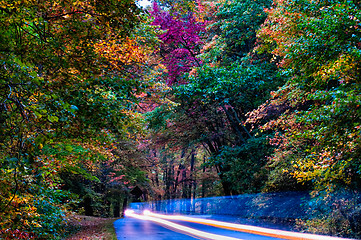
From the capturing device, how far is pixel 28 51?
389cm

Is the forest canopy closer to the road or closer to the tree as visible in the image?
the tree

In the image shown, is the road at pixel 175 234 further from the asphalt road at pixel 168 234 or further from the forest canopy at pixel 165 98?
the forest canopy at pixel 165 98

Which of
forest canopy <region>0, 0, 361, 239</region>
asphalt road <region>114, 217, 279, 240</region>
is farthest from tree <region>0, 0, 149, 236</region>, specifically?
asphalt road <region>114, 217, 279, 240</region>

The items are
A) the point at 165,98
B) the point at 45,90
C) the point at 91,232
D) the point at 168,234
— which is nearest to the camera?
the point at 45,90

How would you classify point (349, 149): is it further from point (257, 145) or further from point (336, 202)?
point (257, 145)

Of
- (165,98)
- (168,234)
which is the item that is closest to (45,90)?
(165,98)

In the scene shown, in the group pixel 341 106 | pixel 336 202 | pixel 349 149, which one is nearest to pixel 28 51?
pixel 341 106

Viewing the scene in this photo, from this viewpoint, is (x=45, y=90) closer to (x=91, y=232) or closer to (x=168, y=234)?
(x=168, y=234)

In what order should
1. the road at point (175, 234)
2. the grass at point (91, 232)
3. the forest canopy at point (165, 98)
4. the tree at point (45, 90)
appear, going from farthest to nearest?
the grass at point (91, 232) < the road at point (175, 234) < the forest canopy at point (165, 98) < the tree at point (45, 90)

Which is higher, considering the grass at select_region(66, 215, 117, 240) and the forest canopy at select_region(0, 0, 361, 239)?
the forest canopy at select_region(0, 0, 361, 239)

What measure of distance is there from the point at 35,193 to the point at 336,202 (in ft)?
36.4

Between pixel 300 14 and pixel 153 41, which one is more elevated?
pixel 153 41

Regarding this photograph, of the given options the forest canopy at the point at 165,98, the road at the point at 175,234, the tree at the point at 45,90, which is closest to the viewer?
the tree at the point at 45,90

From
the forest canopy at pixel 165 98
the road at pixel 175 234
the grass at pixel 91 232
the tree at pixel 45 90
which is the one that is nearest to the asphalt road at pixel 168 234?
the road at pixel 175 234
